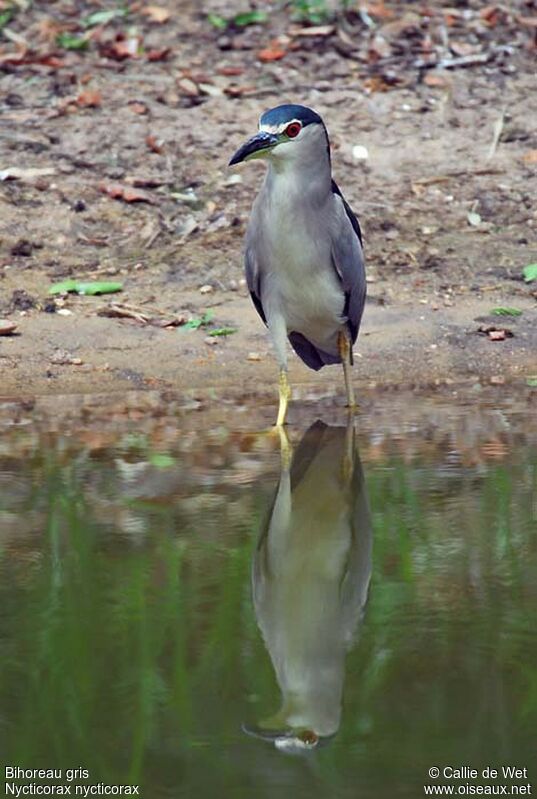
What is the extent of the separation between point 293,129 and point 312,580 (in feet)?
7.52

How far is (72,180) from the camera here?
923 cm

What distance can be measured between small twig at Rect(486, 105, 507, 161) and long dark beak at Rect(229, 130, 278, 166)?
3.23 meters

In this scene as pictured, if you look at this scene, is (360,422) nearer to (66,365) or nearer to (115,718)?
(66,365)

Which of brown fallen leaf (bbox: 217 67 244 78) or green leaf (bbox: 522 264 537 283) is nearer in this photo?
green leaf (bbox: 522 264 537 283)

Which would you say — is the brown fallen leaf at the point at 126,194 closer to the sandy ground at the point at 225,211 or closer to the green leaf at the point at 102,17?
the sandy ground at the point at 225,211

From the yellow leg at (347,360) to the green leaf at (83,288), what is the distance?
5.20 feet

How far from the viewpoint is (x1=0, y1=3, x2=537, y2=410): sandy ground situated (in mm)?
7770

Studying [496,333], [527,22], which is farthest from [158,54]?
[496,333]

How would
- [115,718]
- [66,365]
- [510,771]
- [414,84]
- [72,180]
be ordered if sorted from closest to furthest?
[510,771], [115,718], [66,365], [72,180], [414,84]

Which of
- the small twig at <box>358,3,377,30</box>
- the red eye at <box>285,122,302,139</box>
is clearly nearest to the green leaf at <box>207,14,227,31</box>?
the small twig at <box>358,3,377,30</box>

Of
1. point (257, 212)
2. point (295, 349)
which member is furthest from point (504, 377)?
point (257, 212)

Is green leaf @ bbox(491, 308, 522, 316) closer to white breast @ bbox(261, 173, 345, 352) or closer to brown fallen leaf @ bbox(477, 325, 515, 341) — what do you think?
brown fallen leaf @ bbox(477, 325, 515, 341)

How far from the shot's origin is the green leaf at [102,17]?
34.9ft

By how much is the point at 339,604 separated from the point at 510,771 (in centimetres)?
123
